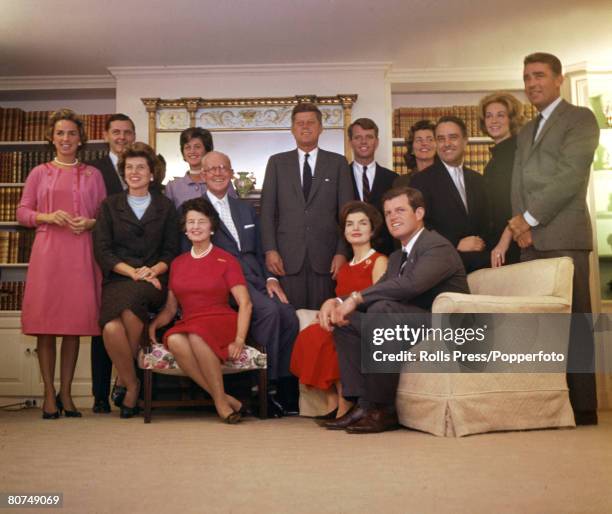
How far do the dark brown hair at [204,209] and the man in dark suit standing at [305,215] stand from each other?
1.20ft

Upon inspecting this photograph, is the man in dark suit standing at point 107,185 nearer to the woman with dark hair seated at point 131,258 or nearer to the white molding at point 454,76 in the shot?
the woman with dark hair seated at point 131,258

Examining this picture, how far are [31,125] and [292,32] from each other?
7.69 ft

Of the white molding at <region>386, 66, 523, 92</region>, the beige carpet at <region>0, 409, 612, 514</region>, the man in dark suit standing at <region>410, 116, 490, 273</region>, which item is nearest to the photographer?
the beige carpet at <region>0, 409, 612, 514</region>

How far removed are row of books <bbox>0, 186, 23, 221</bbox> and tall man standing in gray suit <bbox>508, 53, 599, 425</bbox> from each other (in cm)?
399

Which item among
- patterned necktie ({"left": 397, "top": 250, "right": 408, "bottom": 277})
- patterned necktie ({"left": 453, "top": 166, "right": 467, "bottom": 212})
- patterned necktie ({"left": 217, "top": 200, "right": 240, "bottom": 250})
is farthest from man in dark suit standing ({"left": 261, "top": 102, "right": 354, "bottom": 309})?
patterned necktie ({"left": 397, "top": 250, "right": 408, "bottom": 277})

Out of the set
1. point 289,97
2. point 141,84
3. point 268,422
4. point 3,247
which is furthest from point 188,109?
point 268,422

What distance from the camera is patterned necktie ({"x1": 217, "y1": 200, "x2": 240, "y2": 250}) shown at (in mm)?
4028

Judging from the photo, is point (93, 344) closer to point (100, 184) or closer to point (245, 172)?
point (100, 184)

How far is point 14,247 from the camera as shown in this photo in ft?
19.0

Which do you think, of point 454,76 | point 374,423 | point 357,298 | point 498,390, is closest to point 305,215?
point 357,298

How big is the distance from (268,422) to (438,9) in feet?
9.33

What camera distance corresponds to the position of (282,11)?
470 cm

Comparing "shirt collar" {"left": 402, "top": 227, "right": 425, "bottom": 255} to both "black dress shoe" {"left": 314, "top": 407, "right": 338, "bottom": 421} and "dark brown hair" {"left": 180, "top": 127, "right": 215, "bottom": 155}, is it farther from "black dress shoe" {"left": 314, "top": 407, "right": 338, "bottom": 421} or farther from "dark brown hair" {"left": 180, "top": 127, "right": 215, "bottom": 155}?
"dark brown hair" {"left": 180, "top": 127, "right": 215, "bottom": 155}

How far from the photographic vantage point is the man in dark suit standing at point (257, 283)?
3.79 meters
